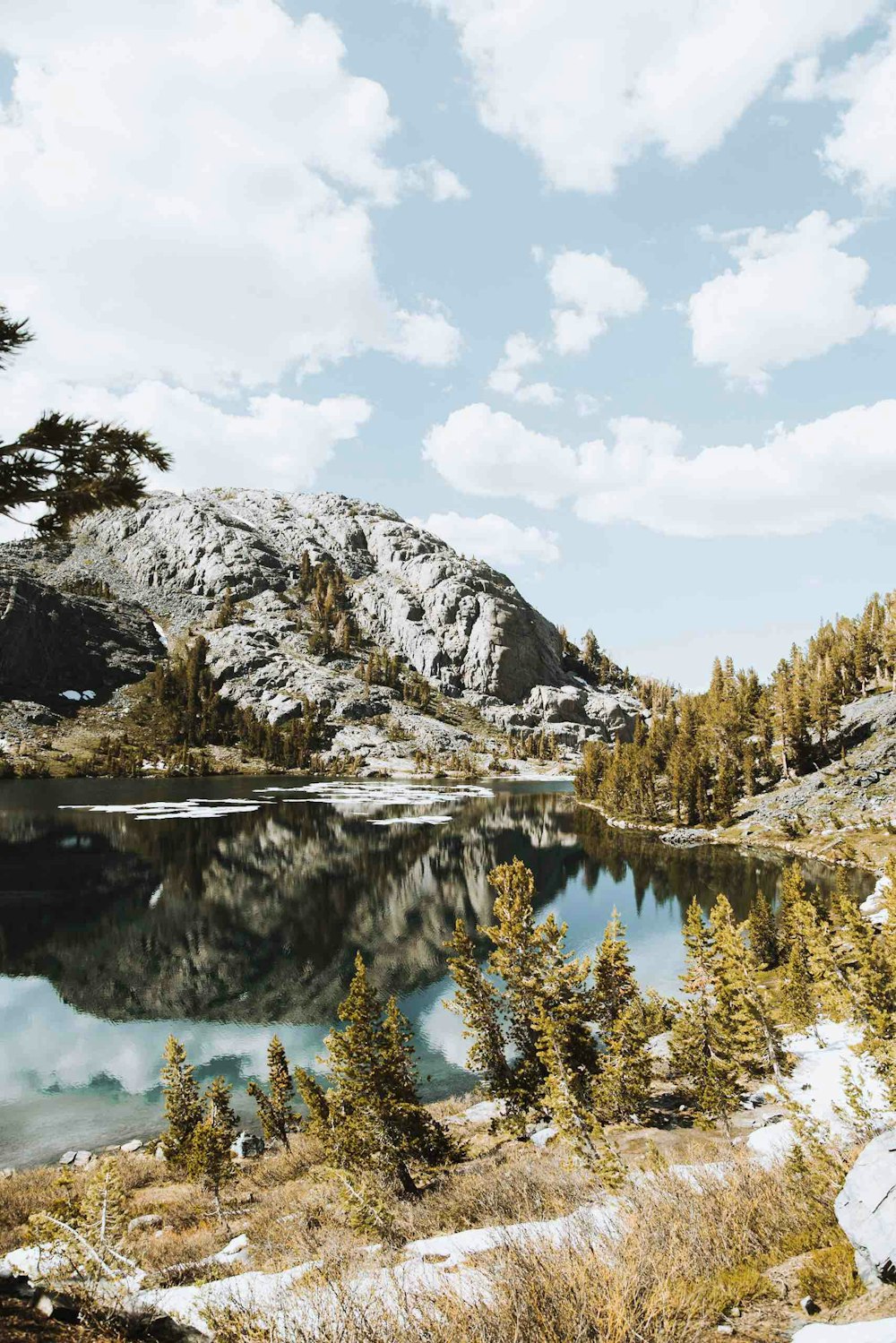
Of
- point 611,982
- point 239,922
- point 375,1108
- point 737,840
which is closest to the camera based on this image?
point 375,1108

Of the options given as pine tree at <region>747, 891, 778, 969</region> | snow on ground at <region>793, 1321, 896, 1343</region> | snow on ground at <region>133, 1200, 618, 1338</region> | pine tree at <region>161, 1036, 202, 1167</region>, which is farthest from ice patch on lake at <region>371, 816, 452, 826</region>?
snow on ground at <region>793, 1321, 896, 1343</region>

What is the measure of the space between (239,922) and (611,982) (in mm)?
40214

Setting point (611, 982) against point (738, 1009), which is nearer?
point (611, 982)

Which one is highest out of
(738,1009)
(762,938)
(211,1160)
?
(738,1009)

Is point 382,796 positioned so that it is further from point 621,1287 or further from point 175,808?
point 621,1287

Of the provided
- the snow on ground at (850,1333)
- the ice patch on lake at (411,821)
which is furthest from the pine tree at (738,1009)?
the ice patch on lake at (411,821)

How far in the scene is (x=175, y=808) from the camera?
11662cm

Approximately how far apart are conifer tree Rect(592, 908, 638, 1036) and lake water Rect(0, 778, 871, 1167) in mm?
10864

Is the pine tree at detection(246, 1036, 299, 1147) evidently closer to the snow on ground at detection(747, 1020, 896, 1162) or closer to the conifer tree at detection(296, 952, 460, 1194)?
the conifer tree at detection(296, 952, 460, 1194)

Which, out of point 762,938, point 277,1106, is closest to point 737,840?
point 762,938

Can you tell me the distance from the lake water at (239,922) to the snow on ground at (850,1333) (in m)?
31.7

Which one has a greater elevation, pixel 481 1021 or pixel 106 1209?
pixel 106 1209

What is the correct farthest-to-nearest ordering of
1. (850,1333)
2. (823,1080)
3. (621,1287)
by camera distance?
(823,1080)
(621,1287)
(850,1333)

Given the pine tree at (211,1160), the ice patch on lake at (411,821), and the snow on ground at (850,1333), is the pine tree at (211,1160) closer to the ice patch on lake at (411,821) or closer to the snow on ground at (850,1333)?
the snow on ground at (850,1333)
